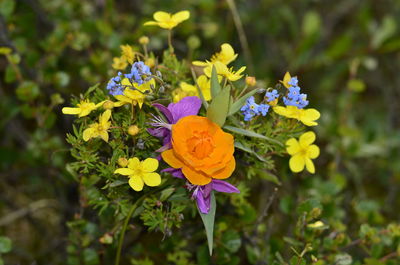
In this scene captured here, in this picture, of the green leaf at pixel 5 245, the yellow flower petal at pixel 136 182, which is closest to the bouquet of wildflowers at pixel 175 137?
the yellow flower petal at pixel 136 182

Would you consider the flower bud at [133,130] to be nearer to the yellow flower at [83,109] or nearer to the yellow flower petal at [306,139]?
the yellow flower at [83,109]

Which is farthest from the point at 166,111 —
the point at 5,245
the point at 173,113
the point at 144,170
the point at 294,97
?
the point at 5,245

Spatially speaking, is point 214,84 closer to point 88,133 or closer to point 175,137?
point 175,137

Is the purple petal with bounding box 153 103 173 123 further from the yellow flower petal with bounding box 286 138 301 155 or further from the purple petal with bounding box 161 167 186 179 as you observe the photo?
the yellow flower petal with bounding box 286 138 301 155

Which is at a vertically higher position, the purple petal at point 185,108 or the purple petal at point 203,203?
the purple petal at point 185,108

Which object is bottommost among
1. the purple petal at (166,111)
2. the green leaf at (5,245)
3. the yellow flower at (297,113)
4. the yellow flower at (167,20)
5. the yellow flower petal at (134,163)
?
the green leaf at (5,245)

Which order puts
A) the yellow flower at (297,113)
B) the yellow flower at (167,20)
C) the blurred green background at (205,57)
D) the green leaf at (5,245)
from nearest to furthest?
the yellow flower at (297,113), the yellow flower at (167,20), the green leaf at (5,245), the blurred green background at (205,57)

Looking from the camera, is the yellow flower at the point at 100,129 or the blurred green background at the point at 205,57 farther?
the blurred green background at the point at 205,57

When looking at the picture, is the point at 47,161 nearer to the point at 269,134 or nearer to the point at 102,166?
the point at 102,166
